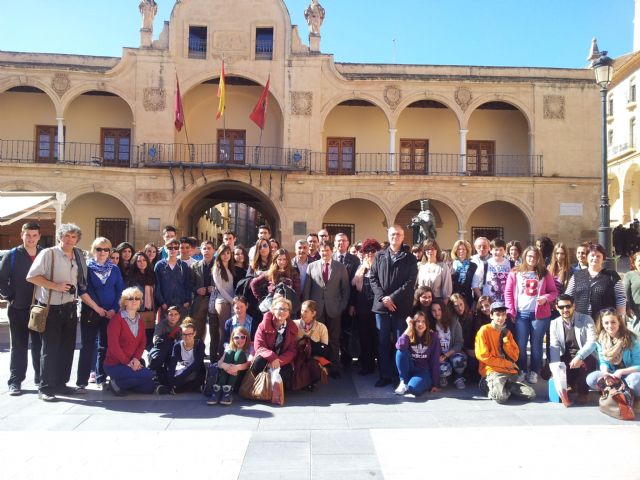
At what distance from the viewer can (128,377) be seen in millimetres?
5523

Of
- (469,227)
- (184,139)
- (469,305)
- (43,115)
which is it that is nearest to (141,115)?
(184,139)

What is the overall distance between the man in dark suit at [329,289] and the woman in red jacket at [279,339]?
0.79 meters

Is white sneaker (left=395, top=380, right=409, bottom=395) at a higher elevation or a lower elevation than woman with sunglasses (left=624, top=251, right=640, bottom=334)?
lower

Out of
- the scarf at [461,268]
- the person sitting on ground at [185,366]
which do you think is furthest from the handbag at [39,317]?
the scarf at [461,268]

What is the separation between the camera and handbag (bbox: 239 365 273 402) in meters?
5.26

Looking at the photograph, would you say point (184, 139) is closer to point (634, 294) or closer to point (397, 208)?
point (397, 208)

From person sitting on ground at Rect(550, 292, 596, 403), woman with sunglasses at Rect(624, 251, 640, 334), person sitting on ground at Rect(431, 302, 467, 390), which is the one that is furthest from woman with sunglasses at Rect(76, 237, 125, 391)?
woman with sunglasses at Rect(624, 251, 640, 334)

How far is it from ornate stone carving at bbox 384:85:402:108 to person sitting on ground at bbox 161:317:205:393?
14871 millimetres

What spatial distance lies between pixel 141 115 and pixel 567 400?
1691cm

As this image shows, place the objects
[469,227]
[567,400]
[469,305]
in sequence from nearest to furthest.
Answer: [567,400] → [469,305] → [469,227]

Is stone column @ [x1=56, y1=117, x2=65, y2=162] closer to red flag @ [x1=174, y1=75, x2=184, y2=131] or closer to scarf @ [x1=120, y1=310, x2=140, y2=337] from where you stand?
red flag @ [x1=174, y1=75, x2=184, y2=131]

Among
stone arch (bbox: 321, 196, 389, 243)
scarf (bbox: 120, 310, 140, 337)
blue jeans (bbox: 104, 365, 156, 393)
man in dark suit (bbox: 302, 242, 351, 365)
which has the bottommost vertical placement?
blue jeans (bbox: 104, 365, 156, 393)

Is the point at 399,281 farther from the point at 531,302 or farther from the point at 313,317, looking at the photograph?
the point at 531,302

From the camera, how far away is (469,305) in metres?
6.92
